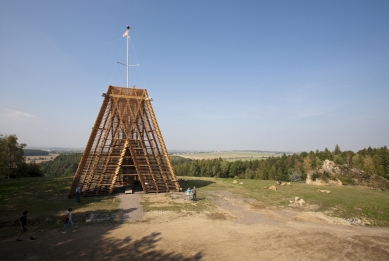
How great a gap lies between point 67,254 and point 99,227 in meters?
3.62

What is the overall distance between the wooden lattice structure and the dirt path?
7349 mm

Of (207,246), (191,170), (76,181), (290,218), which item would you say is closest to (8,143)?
(76,181)

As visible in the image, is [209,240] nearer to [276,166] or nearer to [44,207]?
[44,207]

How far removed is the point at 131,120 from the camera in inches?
990

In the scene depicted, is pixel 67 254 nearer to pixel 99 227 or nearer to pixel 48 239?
pixel 48 239

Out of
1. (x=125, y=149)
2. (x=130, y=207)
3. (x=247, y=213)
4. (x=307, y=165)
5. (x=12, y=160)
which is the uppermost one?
(x=125, y=149)

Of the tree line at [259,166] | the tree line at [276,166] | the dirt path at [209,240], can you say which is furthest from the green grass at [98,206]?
the tree line at [276,166]

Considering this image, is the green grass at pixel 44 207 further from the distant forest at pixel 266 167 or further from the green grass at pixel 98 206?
the distant forest at pixel 266 167

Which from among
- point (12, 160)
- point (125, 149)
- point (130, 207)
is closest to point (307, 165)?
point (125, 149)

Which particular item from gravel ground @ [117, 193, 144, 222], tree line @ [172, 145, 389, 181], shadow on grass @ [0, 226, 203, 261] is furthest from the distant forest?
shadow on grass @ [0, 226, 203, 261]

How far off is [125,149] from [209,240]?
1503cm

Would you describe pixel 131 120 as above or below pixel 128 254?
above

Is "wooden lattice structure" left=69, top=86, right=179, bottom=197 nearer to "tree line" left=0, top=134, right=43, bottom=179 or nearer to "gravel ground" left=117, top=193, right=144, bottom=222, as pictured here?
"gravel ground" left=117, top=193, right=144, bottom=222

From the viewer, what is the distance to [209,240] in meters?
12.2
